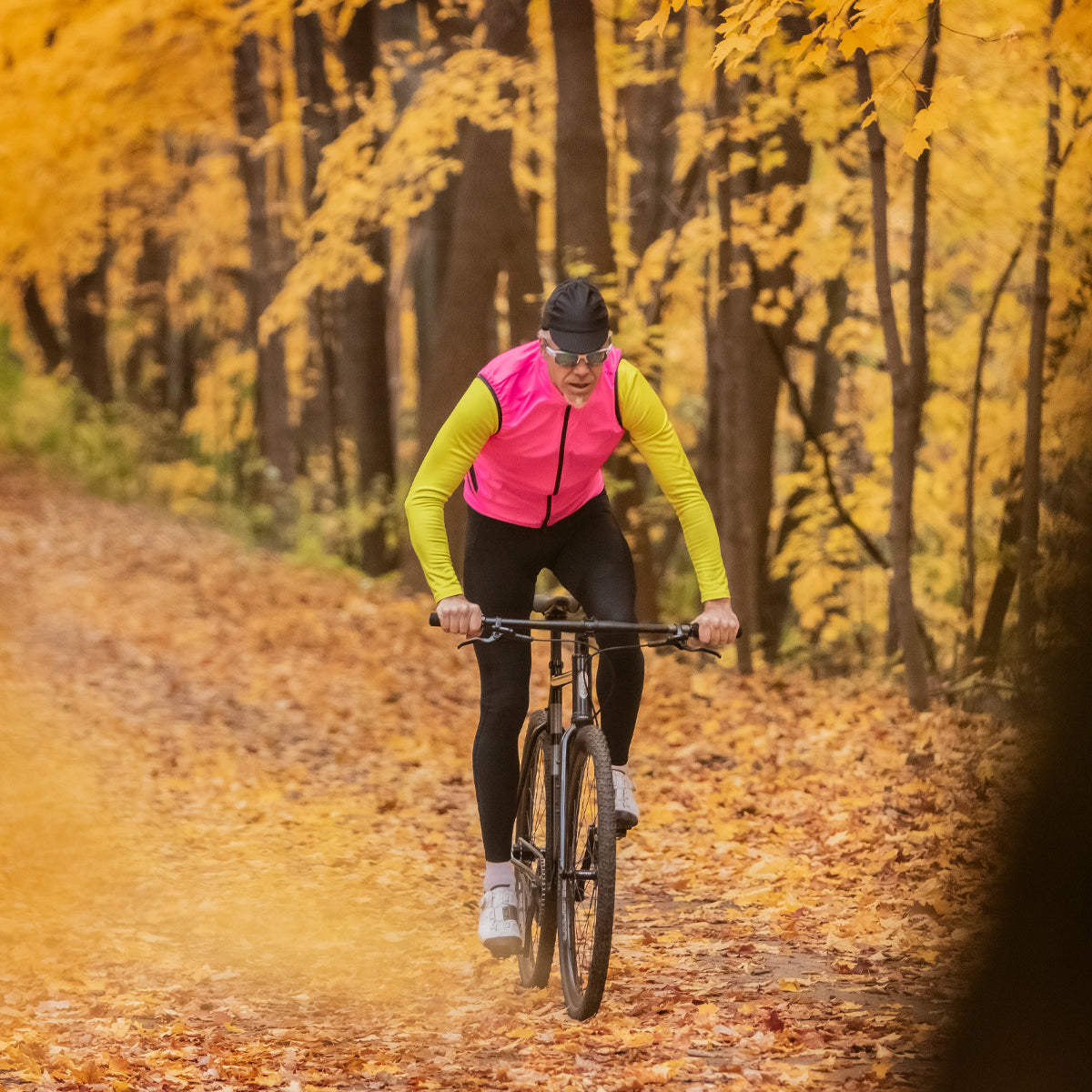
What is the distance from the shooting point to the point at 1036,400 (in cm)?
888

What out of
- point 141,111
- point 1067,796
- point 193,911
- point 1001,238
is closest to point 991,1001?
point 1067,796

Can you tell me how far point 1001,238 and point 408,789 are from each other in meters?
6.32

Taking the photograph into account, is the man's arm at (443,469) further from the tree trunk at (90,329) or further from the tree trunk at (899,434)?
the tree trunk at (90,329)

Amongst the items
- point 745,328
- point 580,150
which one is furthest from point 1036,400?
point 580,150

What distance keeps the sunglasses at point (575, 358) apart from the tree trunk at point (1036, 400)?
5236mm

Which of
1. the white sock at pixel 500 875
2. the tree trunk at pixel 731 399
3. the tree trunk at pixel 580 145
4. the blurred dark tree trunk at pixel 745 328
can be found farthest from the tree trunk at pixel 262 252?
the white sock at pixel 500 875

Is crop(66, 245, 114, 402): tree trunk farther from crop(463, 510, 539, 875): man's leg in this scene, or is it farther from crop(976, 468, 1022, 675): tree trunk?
crop(463, 510, 539, 875): man's leg

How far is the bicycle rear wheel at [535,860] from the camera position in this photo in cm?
444

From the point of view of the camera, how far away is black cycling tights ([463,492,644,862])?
4.42 meters

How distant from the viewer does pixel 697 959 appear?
4957mm

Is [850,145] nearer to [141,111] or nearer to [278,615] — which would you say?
[278,615]

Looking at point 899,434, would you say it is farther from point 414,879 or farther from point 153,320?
point 153,320

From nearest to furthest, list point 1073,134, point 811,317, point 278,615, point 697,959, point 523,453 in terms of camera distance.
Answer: point 523,453 < point 697,959 < point 1073,134 < point 278,615 < point 811,317

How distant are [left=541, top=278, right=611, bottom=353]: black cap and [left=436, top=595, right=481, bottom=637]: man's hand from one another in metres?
0.81
